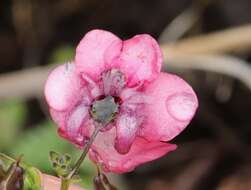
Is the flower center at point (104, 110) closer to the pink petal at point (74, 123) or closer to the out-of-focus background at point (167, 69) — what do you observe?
the pink petal at point (74, 123)

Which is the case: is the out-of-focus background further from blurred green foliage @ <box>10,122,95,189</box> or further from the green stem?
the green stem

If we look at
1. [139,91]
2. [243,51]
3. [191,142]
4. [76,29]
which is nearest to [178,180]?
[191,142]

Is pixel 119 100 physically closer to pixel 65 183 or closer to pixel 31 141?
pixel 65 183

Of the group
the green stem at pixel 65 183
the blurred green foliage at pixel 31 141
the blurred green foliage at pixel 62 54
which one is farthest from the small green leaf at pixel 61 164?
the blurred green foliage at pixel 62 54

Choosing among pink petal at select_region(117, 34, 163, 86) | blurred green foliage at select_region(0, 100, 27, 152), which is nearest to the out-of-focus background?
blurred green foliage at select_region(0, 100, 27, 152)

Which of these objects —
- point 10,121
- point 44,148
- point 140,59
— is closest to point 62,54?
point 10,121

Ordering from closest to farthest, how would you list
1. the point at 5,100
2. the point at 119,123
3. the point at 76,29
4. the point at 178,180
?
the point at 119,123
the point at 5,100
the point at 178,180
the point at 76,29

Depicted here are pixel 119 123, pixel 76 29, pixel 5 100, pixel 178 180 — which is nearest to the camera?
pixel 119 123

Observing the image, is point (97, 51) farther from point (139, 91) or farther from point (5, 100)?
point (5, 100)
